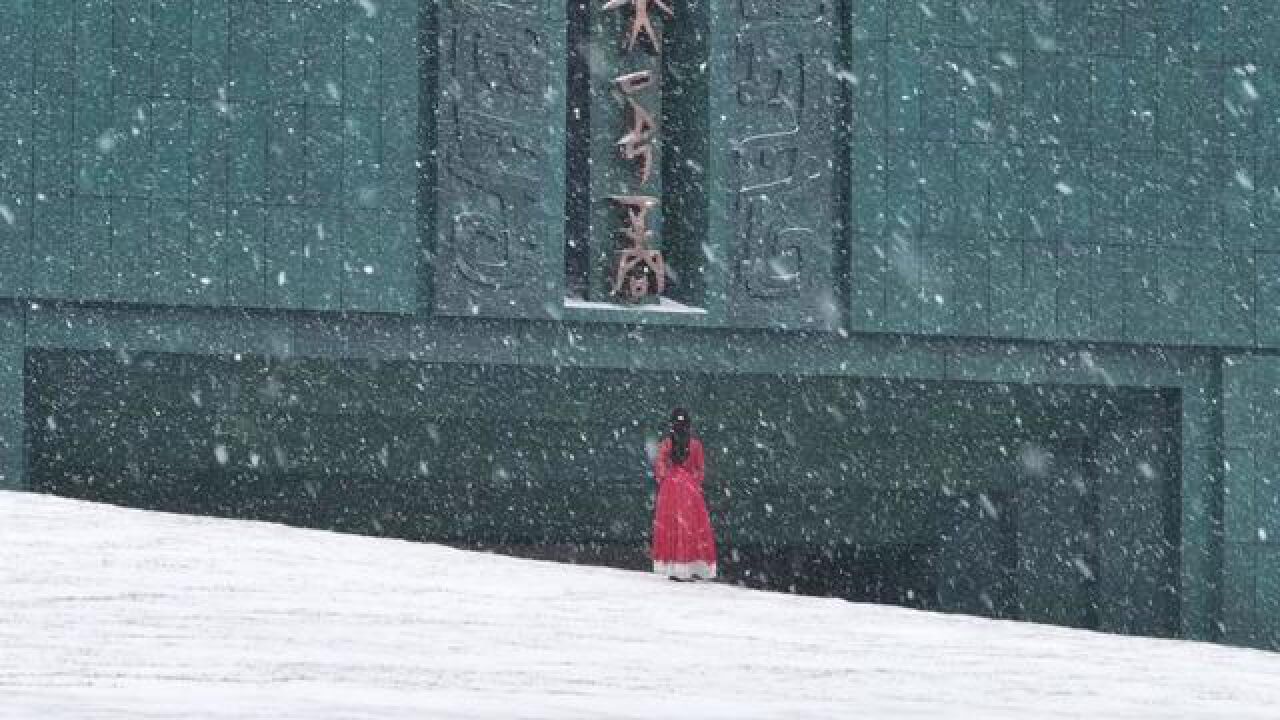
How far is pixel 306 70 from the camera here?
70.5ft

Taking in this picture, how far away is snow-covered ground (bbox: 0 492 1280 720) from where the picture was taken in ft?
25.1

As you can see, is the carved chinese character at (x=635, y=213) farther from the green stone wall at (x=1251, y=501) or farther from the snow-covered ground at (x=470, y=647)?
the snow-covered ground at (x=470, y=647)

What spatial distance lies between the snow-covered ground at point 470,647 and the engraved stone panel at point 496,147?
23.2ft

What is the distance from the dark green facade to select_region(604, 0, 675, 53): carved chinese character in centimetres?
33

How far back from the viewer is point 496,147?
2177cm

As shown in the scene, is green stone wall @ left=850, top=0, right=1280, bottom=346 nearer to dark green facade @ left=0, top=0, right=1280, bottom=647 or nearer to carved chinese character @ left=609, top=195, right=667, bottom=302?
dark green facade @ left=0, top=0, right=1280, bottom=647

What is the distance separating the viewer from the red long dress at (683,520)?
15914 millimetres

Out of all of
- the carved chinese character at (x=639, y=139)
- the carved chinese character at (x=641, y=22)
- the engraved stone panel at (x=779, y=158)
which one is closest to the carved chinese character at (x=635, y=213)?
the carved chinese character at (x=639, y=139)

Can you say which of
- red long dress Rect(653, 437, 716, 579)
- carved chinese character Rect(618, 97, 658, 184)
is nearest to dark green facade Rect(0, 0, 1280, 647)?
carved chinese character Rect(618, 97, 658, 184)

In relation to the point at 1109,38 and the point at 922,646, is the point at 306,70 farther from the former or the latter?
the point at 922,646

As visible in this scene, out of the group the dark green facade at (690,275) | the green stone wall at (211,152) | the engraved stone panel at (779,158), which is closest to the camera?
the green stone wall at (211,152)

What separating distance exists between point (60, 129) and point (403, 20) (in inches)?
131

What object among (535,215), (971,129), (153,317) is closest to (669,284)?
(535,215)

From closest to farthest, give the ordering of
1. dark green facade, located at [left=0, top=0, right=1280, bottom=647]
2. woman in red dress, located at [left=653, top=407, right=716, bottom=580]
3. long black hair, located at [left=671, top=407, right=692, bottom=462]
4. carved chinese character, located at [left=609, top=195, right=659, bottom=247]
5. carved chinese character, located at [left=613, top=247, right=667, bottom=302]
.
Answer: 1. long black hair, located at [left=671, top=407, right=692, bottom=462]
2. woman in red dress, located at [left=653, top=407, right=716, bottom=580]
3. dark green facade, located at [left=0, top=0, right=1280, bottom=647]
4. carved chinese character, located at [left=609, top=195, right=659, bottom=247]
5. carved chinese character, located at [left=613, top=247, right=667, bottom=302]
